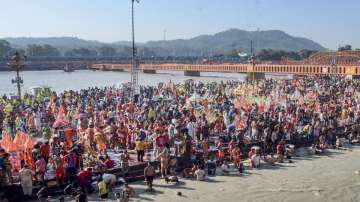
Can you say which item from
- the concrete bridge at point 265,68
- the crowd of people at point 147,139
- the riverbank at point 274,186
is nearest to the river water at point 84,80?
the concrete bridge at point 265,68

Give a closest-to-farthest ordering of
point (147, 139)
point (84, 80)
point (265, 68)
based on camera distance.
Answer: point (147, 139) < point (265, 68) < point (84, 80)

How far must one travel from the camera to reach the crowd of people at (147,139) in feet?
51.6

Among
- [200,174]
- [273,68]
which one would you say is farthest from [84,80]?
[200,174]

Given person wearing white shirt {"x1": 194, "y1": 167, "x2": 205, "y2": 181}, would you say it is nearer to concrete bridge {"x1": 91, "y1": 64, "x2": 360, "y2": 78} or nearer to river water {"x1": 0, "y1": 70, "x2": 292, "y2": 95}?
concrete bridge {"x1": 91, "y1": 64, "x2": 360, "y2": 78}

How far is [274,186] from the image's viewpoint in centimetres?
1639

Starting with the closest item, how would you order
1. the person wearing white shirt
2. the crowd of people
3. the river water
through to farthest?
the crowd of people < the person wearing white shirt < the river water

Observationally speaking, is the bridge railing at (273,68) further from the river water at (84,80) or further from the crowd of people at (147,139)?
the crowd of people at (147,139)

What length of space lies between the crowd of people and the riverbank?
557 mm

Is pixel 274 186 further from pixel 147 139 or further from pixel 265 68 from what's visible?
pixel 265 68

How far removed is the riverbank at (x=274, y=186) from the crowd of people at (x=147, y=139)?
0.56 meters

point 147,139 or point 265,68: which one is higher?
point 265,68

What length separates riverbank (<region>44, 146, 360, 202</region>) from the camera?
15227 mm

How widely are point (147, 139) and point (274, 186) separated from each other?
20.4ft

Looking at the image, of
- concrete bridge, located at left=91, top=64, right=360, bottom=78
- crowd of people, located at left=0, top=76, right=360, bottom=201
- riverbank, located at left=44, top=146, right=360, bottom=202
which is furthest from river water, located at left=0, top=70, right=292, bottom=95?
riverbank, located at left=44, top=146, right=360, bottom=202
